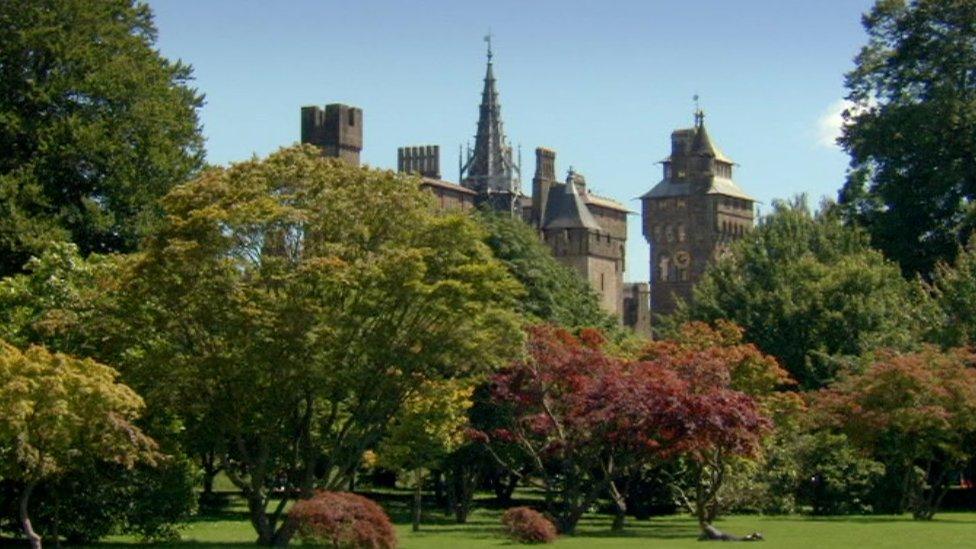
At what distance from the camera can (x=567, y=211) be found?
117 meters

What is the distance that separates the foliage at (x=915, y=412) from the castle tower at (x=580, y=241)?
75.5 meters

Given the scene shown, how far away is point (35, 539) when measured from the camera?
2564cm

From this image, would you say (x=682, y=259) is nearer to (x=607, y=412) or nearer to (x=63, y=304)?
(x=607, y=412)

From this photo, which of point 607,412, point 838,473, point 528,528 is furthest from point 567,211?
point 528,528

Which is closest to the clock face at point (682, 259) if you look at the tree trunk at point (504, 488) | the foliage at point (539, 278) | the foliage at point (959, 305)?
the foliage at point (539, 278)

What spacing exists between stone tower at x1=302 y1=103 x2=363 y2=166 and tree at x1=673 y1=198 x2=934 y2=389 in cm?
2846

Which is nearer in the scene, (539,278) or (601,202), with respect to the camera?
(539,278)

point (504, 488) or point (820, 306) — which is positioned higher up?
point (820, 306)

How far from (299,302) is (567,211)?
295ft

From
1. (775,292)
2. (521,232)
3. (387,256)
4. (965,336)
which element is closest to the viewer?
(387,256)

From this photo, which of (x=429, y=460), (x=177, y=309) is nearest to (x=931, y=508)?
(x=429, y=460)

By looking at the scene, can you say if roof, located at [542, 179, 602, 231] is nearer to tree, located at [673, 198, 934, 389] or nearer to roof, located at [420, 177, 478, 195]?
roof, located at [420, 177, 478, 195]

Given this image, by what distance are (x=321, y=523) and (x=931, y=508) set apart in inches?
655

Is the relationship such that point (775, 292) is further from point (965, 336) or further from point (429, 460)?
point (429, 460)
